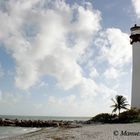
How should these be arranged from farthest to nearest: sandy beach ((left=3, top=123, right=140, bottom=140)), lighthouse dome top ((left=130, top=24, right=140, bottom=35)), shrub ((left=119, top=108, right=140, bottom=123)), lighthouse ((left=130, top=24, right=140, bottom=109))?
lighthouse dome top ((left=130, top=24, right=140, bottom=35))
lighthouse ((left=130, top=24, right=140, bottom=109))
shrub ((left=119, top=108, right=140, bottom=123))
sandy beach ((left=3, top=123, right=140, bottom=140))

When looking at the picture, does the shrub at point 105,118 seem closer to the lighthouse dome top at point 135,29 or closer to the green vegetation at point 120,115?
the green vegetation at point 120,115

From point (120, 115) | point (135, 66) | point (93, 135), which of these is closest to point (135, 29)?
point (135, 66)

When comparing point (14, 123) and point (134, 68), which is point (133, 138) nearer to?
point (134, 68)

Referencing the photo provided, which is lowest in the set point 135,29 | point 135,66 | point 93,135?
point 93,135

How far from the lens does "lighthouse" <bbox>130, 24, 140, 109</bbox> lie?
1784 inches

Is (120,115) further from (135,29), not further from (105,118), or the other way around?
(135,29)

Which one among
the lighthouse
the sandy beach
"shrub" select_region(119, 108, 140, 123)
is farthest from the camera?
the lighthouse

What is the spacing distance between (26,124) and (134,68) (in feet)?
85.1

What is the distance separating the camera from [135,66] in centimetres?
4669

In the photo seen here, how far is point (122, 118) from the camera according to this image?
4084 cm

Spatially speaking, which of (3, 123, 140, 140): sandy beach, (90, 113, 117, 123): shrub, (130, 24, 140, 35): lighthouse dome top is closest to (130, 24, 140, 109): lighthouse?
(130, 24, 140, 35): lighthouse dome top

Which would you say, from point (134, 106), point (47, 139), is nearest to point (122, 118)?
point (134, 106)

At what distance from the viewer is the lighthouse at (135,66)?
45.3 meters

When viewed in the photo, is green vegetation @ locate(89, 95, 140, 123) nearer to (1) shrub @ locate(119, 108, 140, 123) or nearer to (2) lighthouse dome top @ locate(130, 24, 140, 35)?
(1) shrub @ locate(119, 108, 140, 123)
